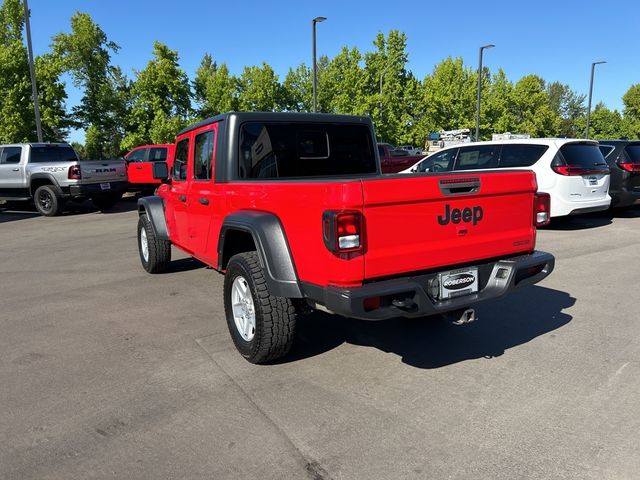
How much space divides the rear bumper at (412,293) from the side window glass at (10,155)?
565 inches

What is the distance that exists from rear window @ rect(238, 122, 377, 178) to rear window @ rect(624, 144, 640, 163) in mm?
8266

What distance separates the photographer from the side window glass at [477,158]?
10055 mm

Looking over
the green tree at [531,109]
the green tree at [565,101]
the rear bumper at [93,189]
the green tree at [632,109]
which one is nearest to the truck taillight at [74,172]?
the rear bumper at [93,189]

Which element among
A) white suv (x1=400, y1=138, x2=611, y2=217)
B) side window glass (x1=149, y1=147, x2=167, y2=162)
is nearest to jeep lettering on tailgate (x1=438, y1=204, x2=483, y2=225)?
white suv (x1=400, y1=138, x2=611, y2=217)

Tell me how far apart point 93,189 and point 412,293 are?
1272 cm

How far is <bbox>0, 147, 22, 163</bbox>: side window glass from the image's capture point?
14.5m

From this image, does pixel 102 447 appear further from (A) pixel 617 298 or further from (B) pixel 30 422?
(A) pixel 617 298

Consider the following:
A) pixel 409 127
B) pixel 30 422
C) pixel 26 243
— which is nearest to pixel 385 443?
pixel 30 422

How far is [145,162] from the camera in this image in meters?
17.7

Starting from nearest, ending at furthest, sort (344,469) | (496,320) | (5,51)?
(344,469), (496,320), (5,51)

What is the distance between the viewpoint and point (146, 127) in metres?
32.4

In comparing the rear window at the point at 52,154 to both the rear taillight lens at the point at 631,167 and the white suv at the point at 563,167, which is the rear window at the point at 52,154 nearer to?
the white suv at the point at 563,167

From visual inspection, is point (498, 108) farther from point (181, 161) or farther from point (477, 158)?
point (181, 161)

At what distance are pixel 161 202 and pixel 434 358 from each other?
4103mm
